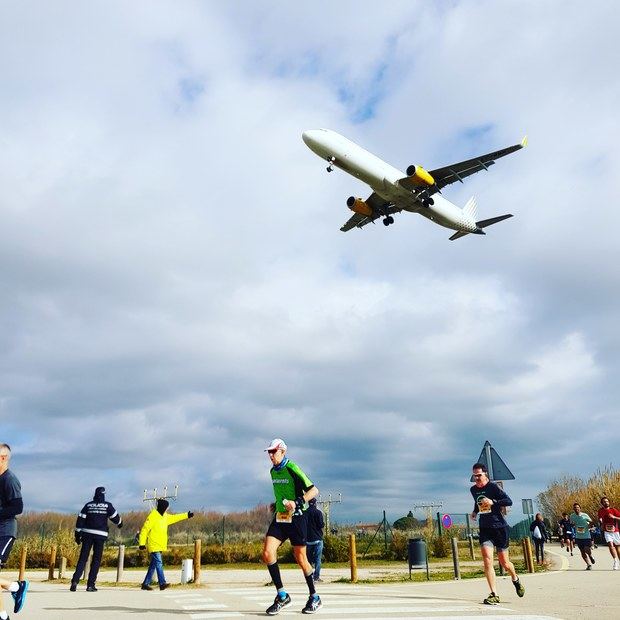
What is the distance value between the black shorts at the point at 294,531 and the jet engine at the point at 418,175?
24089mm

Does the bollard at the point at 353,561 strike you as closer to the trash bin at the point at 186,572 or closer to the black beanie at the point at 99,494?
the trash bin at the point at 186,572

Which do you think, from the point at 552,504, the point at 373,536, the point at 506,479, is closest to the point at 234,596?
the point at 506,479

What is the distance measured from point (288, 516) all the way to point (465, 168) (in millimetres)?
28055

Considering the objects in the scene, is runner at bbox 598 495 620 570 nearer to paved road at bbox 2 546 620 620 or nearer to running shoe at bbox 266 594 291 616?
paved road at bbox 2 546 620 620

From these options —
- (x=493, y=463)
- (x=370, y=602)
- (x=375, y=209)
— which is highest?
(x=375, y=209)

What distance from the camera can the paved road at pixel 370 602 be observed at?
7.97 m

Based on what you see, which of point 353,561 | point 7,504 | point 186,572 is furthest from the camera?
point 353,561

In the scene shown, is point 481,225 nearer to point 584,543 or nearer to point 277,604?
point 584,543

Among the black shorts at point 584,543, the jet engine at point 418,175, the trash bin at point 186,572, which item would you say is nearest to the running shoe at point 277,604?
the trash bin at point 186,572

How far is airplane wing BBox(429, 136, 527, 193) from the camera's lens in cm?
3272

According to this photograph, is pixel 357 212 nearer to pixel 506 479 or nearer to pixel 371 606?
pixel 506 479

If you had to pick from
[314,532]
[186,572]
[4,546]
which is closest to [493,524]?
[314,532]

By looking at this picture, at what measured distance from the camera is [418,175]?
3011cm

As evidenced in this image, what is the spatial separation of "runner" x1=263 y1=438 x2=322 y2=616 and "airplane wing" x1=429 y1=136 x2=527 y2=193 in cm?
2636
